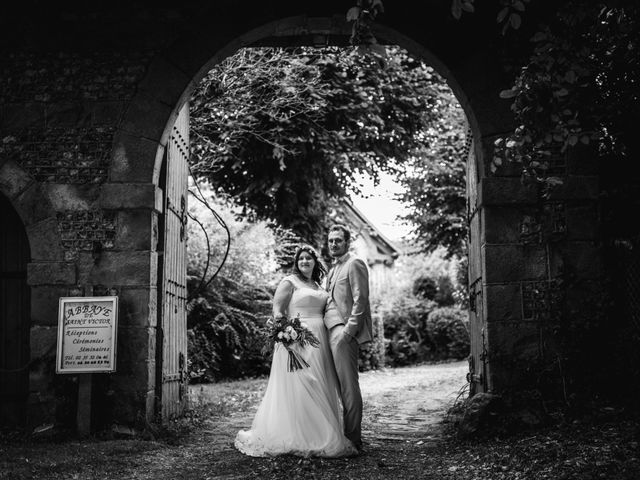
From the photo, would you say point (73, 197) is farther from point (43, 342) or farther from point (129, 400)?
point (129, 400)

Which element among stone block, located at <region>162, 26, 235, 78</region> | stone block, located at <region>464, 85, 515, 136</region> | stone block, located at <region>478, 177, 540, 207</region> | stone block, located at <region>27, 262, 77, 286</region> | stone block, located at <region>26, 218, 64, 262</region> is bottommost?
stone block, located at <region>27, 262, 77, 286</region>

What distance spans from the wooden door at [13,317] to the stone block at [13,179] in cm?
97

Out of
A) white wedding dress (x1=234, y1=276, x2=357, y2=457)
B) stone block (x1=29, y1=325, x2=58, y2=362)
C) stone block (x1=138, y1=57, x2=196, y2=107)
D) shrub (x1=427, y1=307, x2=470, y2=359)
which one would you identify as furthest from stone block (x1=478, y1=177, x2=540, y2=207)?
shrub (x1=427, y1=307, x2=470, y2=359)

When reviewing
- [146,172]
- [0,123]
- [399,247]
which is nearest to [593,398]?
[146,172]

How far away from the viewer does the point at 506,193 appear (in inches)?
280

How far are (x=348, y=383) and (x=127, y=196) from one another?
287 centimetres

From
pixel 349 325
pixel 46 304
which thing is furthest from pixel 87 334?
pixel 349 325

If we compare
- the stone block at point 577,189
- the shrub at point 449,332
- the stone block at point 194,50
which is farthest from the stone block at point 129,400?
the shrub at point 449,332

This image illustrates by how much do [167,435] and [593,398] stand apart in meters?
4.00

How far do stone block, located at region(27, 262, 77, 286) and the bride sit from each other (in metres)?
2.15

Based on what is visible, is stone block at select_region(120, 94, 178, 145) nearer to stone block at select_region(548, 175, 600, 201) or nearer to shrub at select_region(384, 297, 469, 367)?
stone block at select_region(548, 175, 600, 201)

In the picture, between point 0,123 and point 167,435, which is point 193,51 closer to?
point 0,123

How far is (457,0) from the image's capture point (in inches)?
152

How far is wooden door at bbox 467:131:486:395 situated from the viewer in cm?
743
